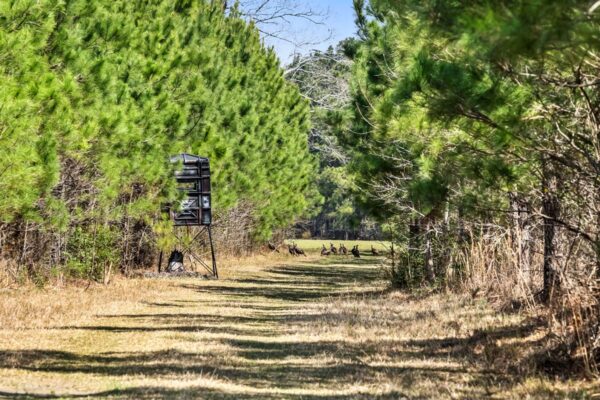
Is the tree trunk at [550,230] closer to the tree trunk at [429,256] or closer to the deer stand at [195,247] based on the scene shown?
the tree trunk at [429,256]

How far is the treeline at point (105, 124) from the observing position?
1229 centimetres

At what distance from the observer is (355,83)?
1797 cm

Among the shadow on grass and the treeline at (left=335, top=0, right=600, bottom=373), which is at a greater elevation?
the treeline at (left=335, top=0, right=600, bottom=373)

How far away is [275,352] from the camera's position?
1061 centimetres

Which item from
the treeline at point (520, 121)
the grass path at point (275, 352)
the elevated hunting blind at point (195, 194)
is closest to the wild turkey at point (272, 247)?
the elevated hunting blind at point (195, 194)

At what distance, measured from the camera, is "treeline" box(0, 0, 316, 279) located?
12289 mm

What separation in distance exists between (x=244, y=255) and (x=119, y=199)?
45.6ft

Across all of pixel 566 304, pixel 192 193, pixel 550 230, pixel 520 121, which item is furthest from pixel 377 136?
pixel 192 193

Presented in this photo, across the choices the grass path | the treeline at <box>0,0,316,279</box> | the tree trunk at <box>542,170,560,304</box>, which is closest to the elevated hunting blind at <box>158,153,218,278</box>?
the treeline at <box>0,0,316,279</box>

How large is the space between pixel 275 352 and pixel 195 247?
53.7 ft

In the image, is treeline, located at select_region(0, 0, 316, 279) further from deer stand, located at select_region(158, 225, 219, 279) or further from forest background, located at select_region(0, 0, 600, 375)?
deer stand, located at select_region(158, 225, 219, 279)

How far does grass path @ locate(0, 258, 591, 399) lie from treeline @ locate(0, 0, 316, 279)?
1.77 meters

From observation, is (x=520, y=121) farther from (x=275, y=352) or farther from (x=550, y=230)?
(x=275, y=352)

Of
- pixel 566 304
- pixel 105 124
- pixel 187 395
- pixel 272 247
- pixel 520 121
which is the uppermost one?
pixel 105 124
